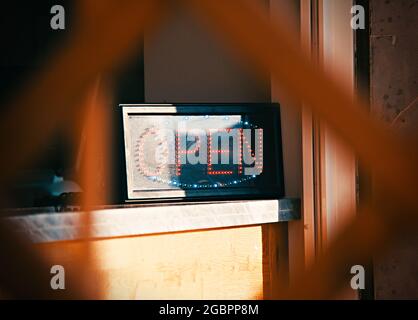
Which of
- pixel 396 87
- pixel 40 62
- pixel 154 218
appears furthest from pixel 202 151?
pixel 40 62

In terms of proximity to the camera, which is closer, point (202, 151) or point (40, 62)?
point (202, 151)

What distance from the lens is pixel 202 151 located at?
1.75 m

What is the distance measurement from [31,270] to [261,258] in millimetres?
599

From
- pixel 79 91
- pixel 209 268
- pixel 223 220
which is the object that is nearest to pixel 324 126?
pixel 223 220

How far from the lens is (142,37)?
2125 millimetres

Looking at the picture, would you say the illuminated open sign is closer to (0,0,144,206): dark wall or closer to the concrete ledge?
the concrete ledge

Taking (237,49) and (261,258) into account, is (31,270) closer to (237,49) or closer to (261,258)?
(261,258)

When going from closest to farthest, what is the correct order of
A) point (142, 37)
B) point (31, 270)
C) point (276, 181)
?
1. point (31, 270)
2. point (276, 181)
3. point (142, 37)

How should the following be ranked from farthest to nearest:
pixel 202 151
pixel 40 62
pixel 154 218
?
pixel 40 62, pixel 202 151, pixel 154 218

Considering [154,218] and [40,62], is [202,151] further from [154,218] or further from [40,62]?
[40,62]

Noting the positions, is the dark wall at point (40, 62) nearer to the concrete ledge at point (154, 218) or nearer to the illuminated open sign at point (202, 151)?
the illuminated open sign at point (202, 151)

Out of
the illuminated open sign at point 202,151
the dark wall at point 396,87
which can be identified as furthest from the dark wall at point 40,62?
the dark wall at point 396,87

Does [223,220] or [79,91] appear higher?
[79,91]
